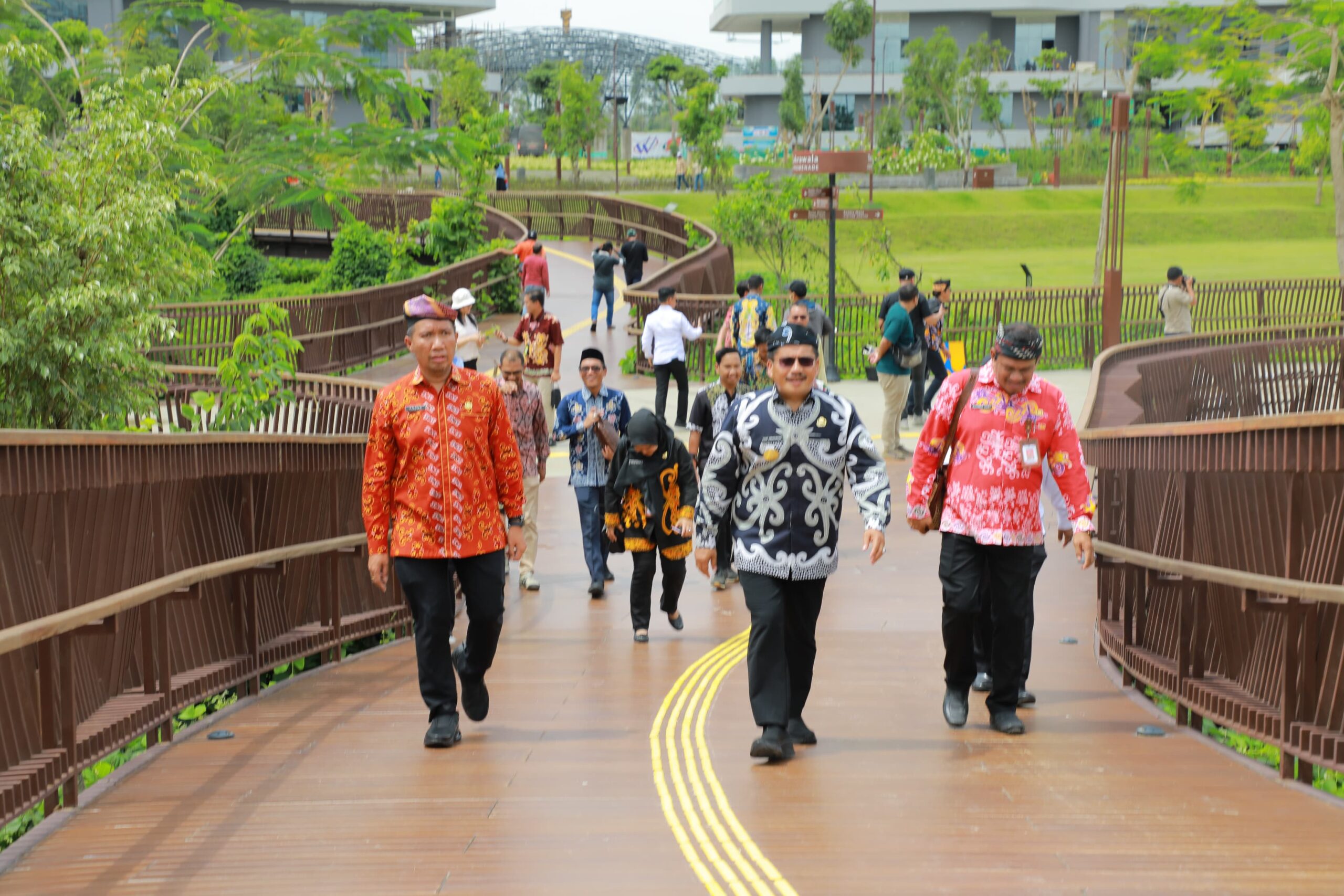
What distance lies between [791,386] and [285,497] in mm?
3183

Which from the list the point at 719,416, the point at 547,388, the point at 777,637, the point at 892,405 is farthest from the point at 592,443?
the point at 892,405

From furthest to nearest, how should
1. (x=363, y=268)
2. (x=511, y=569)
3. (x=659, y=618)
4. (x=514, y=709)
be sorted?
(x=363, y=268) → (x=511, y=569) → (x=659, y=618) → (x=514, y=709)

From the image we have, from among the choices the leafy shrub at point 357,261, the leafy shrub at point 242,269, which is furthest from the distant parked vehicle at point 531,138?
the leafy shrub at point 357,261

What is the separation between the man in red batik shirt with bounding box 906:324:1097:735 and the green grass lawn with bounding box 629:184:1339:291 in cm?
3669

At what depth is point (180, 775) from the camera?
5.82m

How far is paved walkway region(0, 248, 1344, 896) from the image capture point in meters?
4.59

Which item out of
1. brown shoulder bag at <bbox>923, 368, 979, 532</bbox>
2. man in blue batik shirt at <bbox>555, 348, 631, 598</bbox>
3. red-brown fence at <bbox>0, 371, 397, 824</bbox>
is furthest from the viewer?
man in blue batik shirt at <bbox>555, 348, 631, 598</bbox>

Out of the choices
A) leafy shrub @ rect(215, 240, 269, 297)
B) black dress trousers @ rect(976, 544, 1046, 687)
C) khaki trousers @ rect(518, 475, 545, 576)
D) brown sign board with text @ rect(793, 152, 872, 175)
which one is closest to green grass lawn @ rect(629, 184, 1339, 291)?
leafy shrub @ rect(215, 240, 269, 297)

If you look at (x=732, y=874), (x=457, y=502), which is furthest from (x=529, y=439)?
(x=732, y=874)

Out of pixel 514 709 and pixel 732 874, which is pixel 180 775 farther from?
pixel 732 874

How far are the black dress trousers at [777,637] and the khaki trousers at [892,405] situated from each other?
9722 millimetres

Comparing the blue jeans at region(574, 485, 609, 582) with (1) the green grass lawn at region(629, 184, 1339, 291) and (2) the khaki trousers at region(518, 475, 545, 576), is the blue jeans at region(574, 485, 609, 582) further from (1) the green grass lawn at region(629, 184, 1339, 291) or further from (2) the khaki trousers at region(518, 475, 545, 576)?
(1) the green grass lawn at region(629, 184, 1339, 291)

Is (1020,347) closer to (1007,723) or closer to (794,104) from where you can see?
(1007,723)

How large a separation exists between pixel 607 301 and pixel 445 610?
72.7 ft
